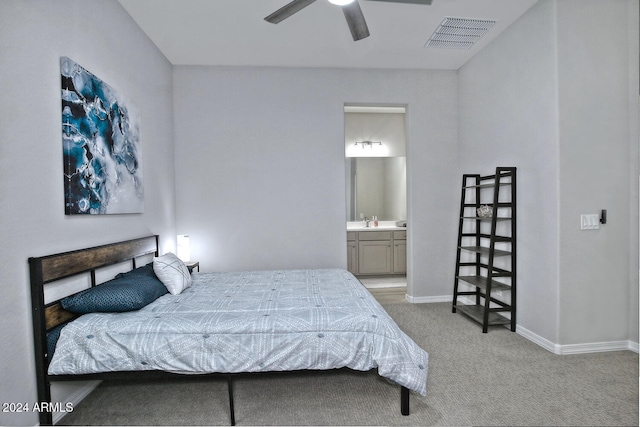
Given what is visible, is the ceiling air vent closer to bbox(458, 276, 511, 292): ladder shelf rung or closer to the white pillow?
bbox(458, 276, 511, 292): ladder shelf rung

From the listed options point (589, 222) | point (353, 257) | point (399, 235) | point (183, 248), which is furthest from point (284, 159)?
point (589, 222)

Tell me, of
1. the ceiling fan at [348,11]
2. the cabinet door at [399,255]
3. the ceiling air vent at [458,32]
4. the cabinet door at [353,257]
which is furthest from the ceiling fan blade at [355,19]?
the cabinet door at [399,255]

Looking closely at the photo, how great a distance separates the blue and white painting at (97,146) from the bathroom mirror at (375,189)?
3.58m

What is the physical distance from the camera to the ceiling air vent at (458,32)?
3053 mm

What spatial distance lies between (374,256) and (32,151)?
14.6 feet

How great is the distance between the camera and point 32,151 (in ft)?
5.78

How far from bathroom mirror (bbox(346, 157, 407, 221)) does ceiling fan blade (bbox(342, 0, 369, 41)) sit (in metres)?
3.28

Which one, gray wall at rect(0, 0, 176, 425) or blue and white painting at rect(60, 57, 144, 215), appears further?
blue and white painting at rect(60, 57, 144, 215)

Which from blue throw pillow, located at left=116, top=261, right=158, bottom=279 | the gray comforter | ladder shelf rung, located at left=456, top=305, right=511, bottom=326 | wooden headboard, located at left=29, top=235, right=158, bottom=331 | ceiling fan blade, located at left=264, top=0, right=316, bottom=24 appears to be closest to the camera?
wooden headboard, located at left=29, top=235, right=158, bottom=331

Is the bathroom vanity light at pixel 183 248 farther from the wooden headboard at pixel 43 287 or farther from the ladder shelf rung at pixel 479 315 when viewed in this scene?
the ladder shelf rung at pixel 479 315

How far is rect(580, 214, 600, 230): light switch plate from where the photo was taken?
2654mm

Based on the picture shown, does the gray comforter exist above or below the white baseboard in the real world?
above

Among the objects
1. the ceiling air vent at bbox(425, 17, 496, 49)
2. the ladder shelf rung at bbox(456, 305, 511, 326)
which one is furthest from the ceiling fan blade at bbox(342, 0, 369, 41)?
the ladder shelf rung at bbox(456, 305, 511, 326)

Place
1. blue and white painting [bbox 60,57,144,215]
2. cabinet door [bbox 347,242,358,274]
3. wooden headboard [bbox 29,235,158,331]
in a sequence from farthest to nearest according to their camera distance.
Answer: cabinet door [bbox 347,242,358,274]
blue and white painting [bbox 60,57,144,215]
wooden headboard [bbox 29,235,158,331]
